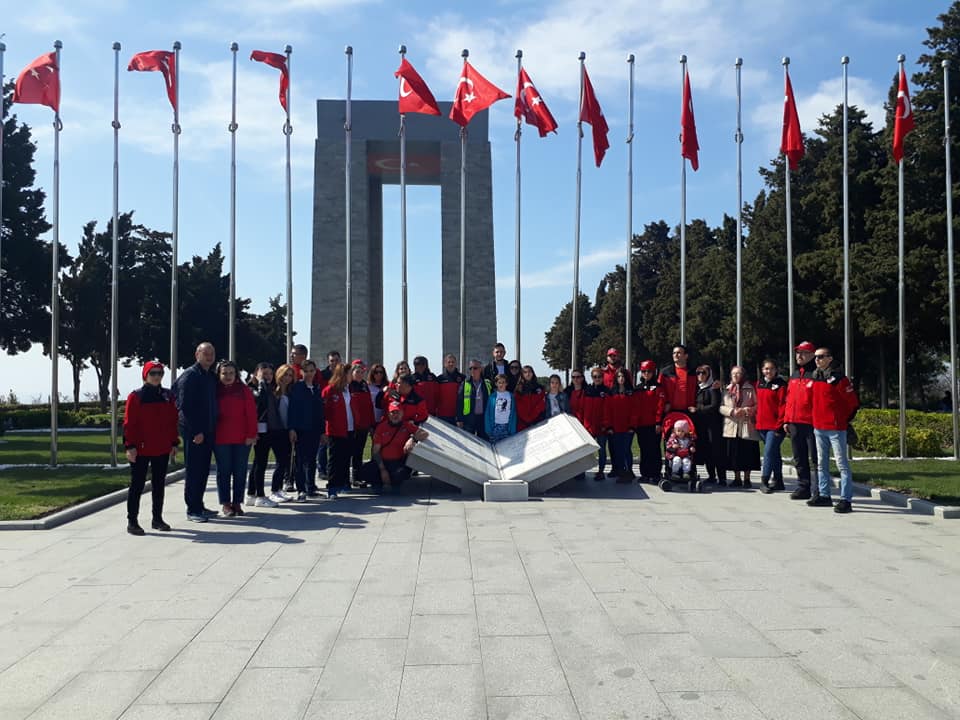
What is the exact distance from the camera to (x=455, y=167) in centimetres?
2586

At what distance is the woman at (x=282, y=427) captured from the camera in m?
9.45

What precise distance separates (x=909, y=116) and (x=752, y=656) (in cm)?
1248

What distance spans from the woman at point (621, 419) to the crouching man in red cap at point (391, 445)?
2.70m

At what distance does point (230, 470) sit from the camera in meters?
8.74

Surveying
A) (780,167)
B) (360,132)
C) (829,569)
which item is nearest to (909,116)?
(829,569)

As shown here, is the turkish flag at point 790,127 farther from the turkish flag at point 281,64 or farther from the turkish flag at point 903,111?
the turkish flag at point 281,64

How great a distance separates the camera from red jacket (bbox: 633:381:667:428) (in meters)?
11.0

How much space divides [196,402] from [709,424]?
657 cm

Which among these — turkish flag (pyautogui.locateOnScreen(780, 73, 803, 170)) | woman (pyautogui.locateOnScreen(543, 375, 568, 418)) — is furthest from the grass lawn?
turkish flag (pyautogui.locateOnScreen(780, 73, 803, 170))

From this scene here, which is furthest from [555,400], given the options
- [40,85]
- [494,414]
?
[40,85]

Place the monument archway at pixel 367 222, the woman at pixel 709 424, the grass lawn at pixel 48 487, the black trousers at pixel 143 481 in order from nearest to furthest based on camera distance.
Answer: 1. the black trousers at pixel 143 481
2. the grass lawn at pixel 48 487
3. the woman at pixel 709 424
4. the monument archway at pixel 367 222

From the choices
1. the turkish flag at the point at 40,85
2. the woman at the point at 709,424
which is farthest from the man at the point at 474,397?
the turkish flag at the point at 40,85

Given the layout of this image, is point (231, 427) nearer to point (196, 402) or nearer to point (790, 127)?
point (196, 402)

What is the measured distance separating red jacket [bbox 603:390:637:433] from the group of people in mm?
16
